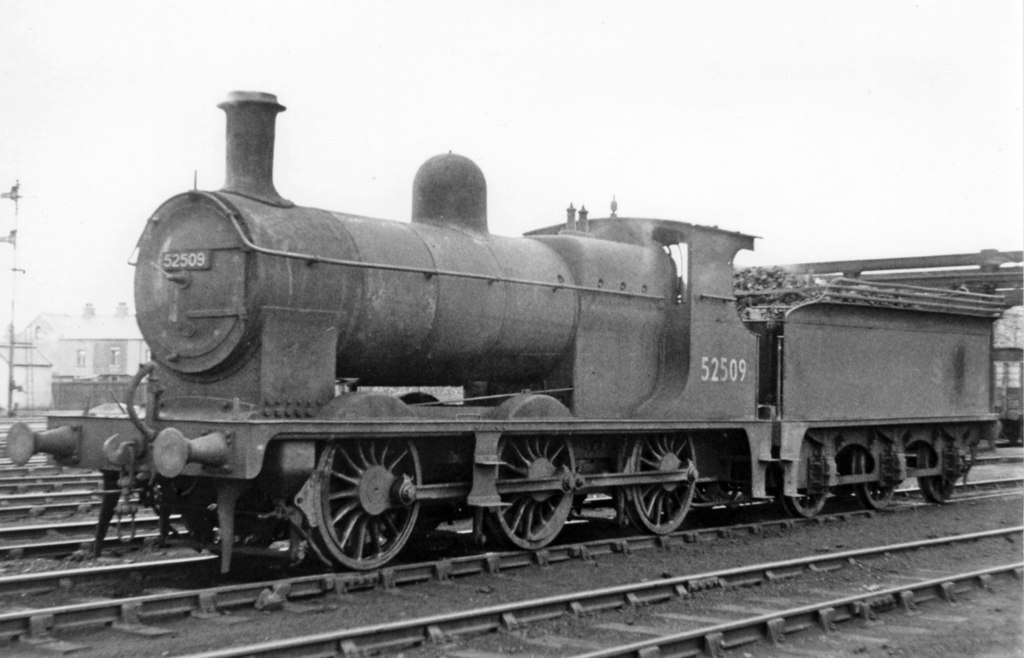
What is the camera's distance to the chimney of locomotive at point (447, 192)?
382 inches

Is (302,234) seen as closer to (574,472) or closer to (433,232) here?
(433,232)

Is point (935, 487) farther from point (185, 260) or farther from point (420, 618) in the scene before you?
point (185, 260)

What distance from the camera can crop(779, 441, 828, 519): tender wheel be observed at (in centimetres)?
1238

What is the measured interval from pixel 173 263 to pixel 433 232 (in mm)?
2235

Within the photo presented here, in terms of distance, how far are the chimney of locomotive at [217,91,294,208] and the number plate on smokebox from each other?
0.58 m

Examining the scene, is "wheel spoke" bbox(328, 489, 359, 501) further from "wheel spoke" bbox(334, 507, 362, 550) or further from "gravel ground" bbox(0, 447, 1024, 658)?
"gravel ground" bbox(0, 447, 1024, 658)

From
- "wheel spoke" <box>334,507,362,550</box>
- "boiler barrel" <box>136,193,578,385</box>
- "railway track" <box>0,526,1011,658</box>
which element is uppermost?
"boiler barrel" <box>136,193,578,385</box>

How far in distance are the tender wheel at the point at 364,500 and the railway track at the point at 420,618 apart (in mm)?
370

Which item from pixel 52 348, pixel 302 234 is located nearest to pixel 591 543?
pixel 302 234

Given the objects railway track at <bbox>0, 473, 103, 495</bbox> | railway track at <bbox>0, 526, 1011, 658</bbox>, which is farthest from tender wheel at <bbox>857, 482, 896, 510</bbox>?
railway track at <bbox>0, 473, 103, 495</bbox>

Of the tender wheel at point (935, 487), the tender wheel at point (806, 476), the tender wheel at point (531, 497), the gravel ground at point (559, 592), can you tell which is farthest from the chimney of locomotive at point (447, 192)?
the tender wheel at point (935, 487)

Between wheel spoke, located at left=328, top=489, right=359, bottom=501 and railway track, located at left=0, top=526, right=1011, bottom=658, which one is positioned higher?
wheel spoke, located at left=328, top=489, right=359, bottom=501

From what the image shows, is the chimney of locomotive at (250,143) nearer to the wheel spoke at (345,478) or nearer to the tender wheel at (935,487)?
the wheel spoke at (345,478)

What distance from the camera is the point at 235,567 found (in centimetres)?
858
